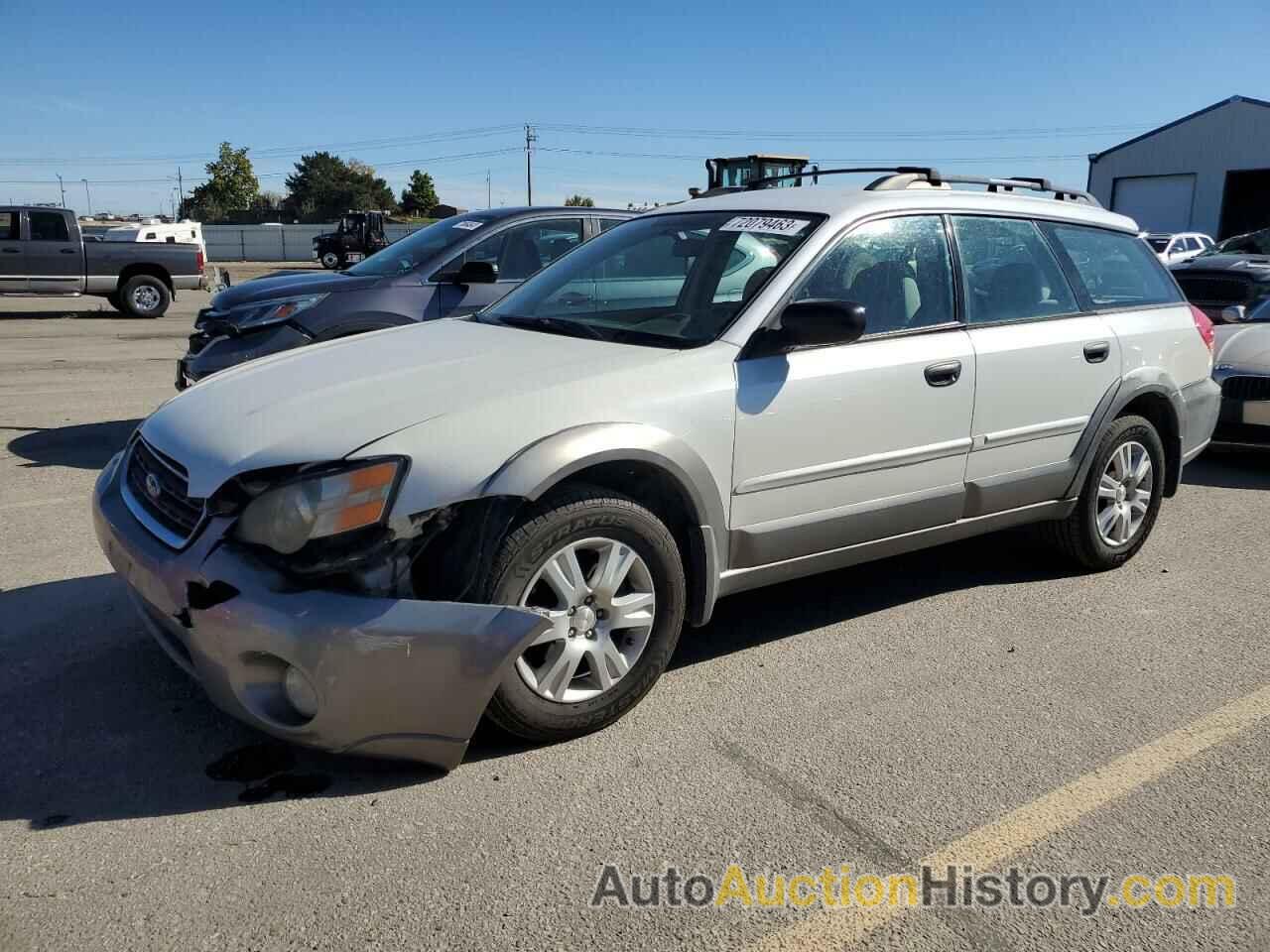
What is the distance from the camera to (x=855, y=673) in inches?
151

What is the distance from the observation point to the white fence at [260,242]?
53875 mm

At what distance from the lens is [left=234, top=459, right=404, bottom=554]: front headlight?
2.84 meters

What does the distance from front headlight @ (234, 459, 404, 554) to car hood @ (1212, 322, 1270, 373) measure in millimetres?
6083

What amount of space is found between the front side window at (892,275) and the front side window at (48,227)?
1757cm

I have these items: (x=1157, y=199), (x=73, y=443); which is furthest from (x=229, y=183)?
(x=73, y=443)

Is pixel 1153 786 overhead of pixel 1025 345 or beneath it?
beneath

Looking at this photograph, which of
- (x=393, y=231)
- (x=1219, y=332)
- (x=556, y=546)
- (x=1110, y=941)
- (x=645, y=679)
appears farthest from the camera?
(x=393, y=231)

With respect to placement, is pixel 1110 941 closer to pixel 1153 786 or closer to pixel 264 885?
pixel 1153 786

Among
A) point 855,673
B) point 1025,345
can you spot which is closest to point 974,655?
point 855,673

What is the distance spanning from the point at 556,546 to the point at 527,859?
866mm

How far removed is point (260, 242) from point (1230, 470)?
53912 mm

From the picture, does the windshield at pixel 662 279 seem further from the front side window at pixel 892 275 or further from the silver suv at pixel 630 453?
the front side window at pixel 892 275

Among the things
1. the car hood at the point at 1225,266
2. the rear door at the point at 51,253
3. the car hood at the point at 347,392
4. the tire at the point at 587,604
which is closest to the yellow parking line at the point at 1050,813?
the tire at the point at 587,604

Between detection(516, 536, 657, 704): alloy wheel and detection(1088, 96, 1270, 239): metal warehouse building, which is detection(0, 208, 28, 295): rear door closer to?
detection(516, 536, 657, 704): alloy wheel
